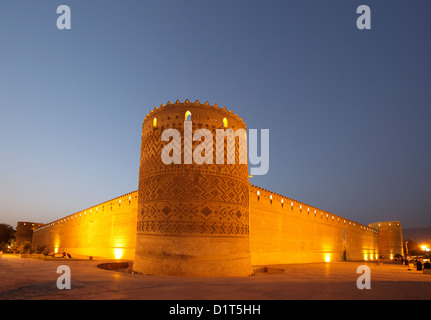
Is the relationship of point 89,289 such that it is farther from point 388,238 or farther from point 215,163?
point 388,238

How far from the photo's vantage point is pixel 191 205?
11641 mm

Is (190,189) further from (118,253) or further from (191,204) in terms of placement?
(118,253)

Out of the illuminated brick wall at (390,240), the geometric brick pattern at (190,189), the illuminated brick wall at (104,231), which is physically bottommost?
the illuminated brick wall at (390,240)

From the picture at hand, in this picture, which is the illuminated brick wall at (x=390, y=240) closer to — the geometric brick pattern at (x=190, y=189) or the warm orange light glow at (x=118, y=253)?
the warm orange light glow at (x=118, y=253)

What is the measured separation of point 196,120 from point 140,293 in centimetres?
776

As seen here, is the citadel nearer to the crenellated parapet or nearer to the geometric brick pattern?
the geometric brick pattern

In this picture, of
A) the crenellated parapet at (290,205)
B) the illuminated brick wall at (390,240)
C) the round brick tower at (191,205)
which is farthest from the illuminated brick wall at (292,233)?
the illuminated brick wall at (390,240)

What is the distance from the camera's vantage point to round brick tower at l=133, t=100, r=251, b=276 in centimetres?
1145

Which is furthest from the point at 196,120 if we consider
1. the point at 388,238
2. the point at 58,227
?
the point at 388,238

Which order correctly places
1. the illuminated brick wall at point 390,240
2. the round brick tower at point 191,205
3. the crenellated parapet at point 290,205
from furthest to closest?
the illuminated brick wall at point 390,240
the crenellated parapet at point 290,205
the round brick tower at point 191,205

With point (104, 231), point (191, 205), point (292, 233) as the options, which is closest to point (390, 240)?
point (292, 233)

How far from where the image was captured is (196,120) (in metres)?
12.6

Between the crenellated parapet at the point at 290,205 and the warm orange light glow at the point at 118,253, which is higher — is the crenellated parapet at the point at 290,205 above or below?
above

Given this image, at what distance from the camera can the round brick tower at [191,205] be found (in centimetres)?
1145
